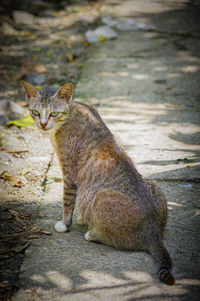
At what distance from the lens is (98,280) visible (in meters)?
2.69

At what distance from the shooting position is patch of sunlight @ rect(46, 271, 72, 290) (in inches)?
104

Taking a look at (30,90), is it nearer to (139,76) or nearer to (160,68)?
(139,76)

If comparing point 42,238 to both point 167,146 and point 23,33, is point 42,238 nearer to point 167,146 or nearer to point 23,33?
point 167,146

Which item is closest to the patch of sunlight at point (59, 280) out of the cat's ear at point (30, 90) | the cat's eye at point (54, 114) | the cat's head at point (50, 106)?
the cat's head at point (50, 106)

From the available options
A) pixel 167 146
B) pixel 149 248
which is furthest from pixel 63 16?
pixel 149 248

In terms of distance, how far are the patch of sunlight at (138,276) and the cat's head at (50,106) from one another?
1629 mm

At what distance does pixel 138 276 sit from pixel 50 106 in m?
1.85

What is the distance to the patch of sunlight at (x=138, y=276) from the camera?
2.67 meters

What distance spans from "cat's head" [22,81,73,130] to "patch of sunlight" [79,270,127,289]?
151 cm

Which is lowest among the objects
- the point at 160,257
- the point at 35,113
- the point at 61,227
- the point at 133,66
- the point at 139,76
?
the point at 61,227

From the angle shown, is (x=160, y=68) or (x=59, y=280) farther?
(x=160, y=68)

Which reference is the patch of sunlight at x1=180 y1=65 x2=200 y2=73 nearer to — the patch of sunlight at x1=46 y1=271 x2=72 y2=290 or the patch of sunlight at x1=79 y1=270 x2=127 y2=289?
the patch of sunlight at x1=79 y1=270 x2=127 y2=289

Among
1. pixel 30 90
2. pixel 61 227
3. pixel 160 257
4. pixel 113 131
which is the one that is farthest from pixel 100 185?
pixel 113 131

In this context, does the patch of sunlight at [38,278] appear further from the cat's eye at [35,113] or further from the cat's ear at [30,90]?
the cat's ear at [30,90]
